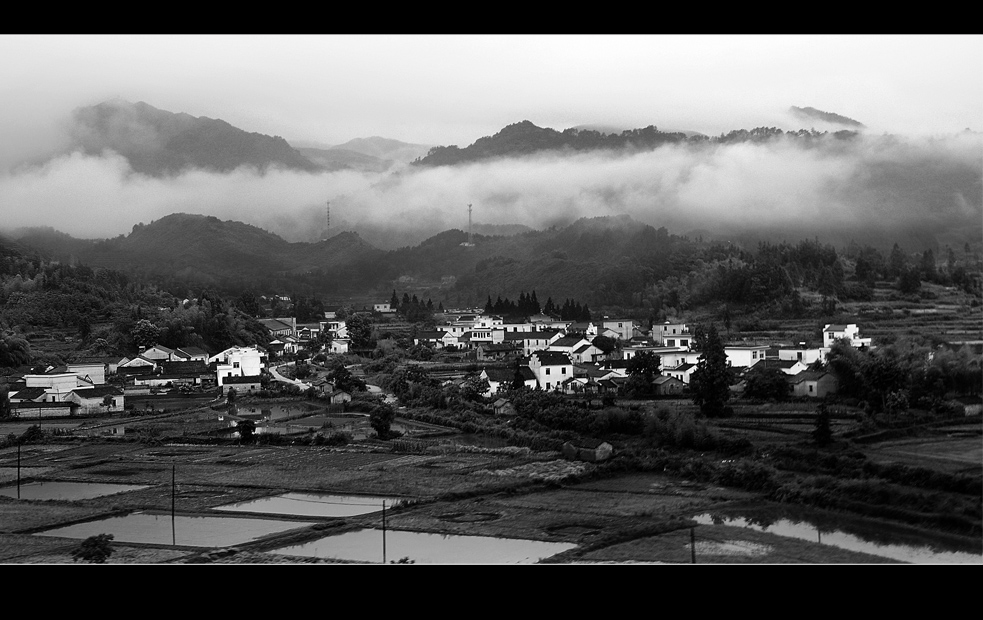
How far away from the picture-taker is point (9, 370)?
12.3 metres

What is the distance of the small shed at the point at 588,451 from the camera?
6844 millimetres

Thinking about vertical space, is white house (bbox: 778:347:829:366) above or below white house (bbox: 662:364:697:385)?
above

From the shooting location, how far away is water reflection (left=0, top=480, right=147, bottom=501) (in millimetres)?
6195

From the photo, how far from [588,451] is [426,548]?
2.70m

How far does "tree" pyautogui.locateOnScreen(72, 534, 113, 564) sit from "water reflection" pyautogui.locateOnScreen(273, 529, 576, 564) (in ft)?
2.76

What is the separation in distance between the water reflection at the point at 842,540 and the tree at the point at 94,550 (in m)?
3.17

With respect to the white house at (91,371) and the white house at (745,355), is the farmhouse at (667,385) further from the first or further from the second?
the white house at (91,371)

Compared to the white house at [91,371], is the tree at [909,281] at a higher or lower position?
higher

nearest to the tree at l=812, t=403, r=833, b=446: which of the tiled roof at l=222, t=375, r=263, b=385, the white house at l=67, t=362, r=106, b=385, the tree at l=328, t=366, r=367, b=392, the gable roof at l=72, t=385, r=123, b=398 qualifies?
the tree at l=328, t=366, r=367, b=392

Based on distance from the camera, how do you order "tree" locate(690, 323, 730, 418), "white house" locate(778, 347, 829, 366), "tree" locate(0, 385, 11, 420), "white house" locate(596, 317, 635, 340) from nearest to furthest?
"tree" locate(690, 323, 730, 418), "white house" locate(778, 347, 829, 366), "tree" locate(0, 385, 11, 420), "white house" locate(596, 317, 635, 340)

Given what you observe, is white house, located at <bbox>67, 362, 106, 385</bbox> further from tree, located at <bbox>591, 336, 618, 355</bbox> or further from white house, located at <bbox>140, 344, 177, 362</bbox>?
tree, located at <bbox>591, 336, 618, 355</bbox>

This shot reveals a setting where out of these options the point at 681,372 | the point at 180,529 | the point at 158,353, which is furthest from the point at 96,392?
the point at 681,372

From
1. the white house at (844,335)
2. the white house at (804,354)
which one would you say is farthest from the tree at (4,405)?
the white house at (844,335)

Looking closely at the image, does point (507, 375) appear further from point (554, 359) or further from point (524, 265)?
point (524, 265)
